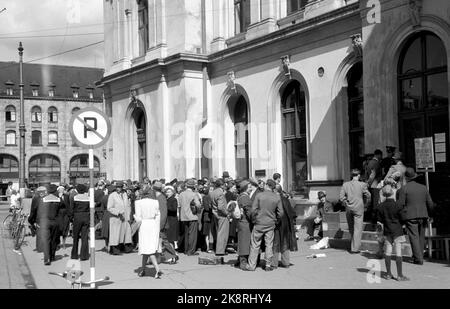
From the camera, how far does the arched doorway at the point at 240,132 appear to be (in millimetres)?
25000

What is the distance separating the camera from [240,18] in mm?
25031

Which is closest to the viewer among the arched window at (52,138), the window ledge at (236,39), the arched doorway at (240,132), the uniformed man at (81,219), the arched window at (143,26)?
the uniformed man at (81,219)

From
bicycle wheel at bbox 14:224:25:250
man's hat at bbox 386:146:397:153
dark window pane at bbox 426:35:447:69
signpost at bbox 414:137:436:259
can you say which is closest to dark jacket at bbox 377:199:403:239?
signpost at bbox 414:137:436:259

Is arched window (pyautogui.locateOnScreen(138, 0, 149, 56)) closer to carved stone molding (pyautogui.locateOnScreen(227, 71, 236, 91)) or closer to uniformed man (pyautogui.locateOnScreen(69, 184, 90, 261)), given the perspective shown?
carved stone molding (pyautogui.locateOnScreen(227, 71, 236, 91))

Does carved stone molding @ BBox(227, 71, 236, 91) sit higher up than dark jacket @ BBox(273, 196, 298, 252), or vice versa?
carved stone molding @ BBox(227, 71, 236, 91)

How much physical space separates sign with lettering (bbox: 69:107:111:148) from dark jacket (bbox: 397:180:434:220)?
6194 millimetres

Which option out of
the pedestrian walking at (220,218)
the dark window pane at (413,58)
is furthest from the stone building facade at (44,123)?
the dark window pane at (413,58)

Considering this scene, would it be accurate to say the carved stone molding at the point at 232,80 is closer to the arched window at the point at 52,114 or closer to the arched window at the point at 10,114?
the arched window at the point at 10,114

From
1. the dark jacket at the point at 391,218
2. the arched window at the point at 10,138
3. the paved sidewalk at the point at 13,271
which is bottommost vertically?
the paved sidewalk at the point at 13,271

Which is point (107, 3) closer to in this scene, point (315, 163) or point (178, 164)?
point (178, 164)

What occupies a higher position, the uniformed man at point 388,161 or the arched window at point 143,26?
the arched window at point 143,26

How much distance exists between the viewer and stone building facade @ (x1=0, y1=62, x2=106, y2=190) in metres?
75.8

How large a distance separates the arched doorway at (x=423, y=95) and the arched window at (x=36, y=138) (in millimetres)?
68343
